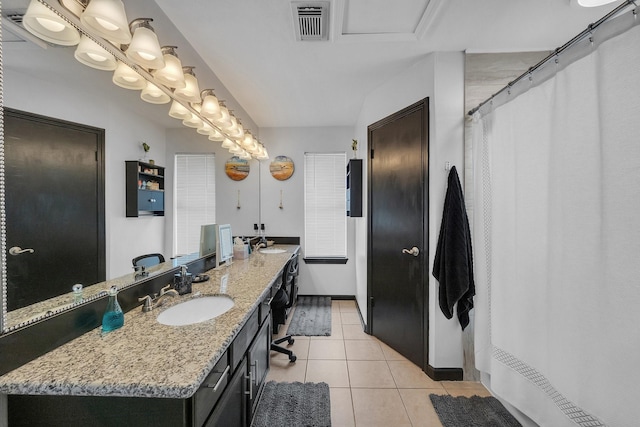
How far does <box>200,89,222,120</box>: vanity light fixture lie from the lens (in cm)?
179

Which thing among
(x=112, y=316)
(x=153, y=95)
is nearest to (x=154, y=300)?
(x=112, y=316)

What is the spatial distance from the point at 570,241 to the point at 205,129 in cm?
234

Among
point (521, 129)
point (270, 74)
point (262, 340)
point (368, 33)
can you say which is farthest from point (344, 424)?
point (270, 74)

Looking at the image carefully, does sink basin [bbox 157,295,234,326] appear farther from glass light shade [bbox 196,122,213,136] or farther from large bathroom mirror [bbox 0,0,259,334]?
glass light shade [bbox 196,122,213,136]

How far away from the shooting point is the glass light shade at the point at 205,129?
182 cm

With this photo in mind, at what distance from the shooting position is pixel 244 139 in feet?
8.30

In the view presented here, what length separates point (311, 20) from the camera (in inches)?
61.7

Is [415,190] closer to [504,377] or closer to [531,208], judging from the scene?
[531,208]

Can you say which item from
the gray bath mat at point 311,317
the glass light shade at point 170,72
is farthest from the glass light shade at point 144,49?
the gray bath mat at point 311,317

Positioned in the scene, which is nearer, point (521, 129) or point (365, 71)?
point (521, 129)

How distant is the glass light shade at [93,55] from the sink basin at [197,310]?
1146mm

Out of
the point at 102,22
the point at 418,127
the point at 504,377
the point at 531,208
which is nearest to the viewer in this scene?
the point at 102,22

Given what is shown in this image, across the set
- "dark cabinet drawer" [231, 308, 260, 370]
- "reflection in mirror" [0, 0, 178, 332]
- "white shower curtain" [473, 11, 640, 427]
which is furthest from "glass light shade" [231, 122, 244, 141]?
"white shower curtain" [473, 11, 640, 427]

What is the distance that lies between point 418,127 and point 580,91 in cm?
105
